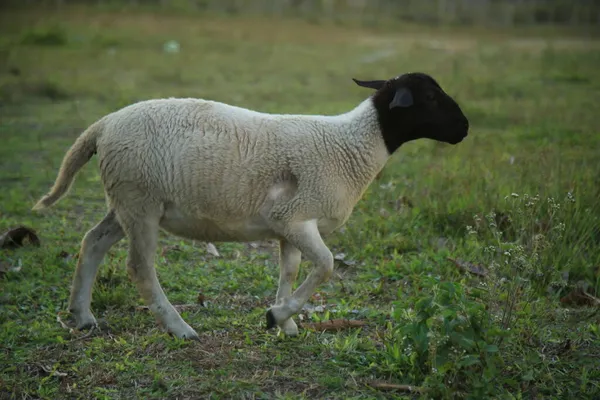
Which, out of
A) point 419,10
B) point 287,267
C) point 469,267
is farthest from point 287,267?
point 419,10

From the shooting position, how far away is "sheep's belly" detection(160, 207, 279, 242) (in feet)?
16.2

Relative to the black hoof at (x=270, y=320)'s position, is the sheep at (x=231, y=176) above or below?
above

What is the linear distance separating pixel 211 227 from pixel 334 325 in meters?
0.95

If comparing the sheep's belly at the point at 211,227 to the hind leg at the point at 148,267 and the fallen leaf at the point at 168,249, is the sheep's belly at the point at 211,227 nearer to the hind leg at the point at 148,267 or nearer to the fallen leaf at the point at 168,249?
the hind leg at the point at 148,267

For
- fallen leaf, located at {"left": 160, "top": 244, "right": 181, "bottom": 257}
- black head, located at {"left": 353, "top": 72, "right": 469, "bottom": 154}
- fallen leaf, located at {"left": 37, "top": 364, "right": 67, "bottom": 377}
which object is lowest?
fallen leaf, located at {"left": 160, "top": 244, "right": 181, "bottom": 257}

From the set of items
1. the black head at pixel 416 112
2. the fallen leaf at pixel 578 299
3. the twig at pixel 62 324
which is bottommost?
the fallen leaf at pixel 578 299

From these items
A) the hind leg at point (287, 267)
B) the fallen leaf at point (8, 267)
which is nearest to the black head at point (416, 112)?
the hind leg at point (287, 267)

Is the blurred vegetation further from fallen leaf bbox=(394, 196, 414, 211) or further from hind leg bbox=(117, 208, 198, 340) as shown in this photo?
hind leg bbox=(117, 208, 198, 340)

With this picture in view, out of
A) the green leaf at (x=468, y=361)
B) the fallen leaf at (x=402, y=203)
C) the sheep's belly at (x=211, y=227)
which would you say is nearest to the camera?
the green leaf at (x=468, y=361)

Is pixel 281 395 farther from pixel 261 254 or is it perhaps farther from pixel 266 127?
pixel 261 254

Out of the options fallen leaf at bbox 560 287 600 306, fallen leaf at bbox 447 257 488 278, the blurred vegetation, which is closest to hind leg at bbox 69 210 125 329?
fallen leaf at bbox 447 257 488 278

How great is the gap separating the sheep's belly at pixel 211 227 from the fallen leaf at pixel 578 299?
2.05m

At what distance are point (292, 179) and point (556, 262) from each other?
201 cm

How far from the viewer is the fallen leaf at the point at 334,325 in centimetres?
508
